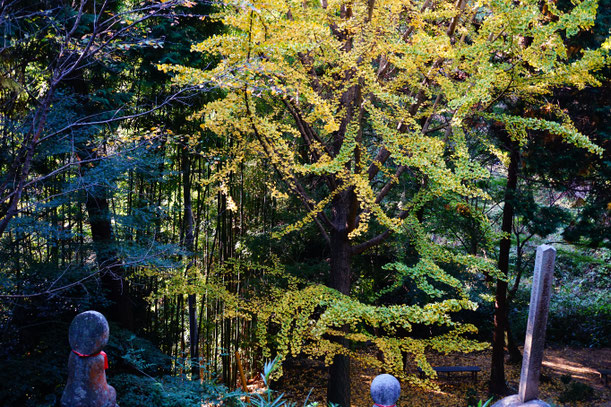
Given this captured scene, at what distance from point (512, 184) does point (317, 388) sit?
4.58 metres

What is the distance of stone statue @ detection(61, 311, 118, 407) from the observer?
252 centimetres

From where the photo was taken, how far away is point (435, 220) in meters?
7.29

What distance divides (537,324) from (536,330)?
0.09 feet

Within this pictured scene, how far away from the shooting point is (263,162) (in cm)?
614

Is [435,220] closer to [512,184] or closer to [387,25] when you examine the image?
[512,184]

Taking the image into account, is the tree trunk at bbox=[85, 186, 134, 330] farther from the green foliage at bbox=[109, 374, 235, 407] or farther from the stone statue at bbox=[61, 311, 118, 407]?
the stone statue at bbox=[61, 311, 118, 407]

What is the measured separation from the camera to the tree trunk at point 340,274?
5.16 metres

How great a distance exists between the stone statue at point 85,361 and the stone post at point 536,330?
2.23 m

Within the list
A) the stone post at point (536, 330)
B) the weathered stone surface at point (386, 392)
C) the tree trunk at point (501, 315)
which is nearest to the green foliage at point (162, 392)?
the weathered stone surface at point (386, 392)

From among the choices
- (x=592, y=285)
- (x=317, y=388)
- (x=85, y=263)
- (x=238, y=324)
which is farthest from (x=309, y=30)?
(x=592, y=285)

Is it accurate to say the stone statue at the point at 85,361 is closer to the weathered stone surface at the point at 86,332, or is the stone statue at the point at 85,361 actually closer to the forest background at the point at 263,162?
the weathered stone surface at the point at 86,332

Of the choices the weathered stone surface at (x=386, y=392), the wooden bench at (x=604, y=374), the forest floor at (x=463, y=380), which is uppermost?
the weathered stone surface at (x=386, y=392)

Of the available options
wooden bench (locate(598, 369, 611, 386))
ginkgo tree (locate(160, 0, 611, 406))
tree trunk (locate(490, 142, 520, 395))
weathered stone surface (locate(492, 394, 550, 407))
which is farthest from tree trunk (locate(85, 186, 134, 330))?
wooden bench (locate(598, 369, 611, 386))

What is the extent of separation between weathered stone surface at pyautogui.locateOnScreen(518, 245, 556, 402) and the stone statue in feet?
7.52
